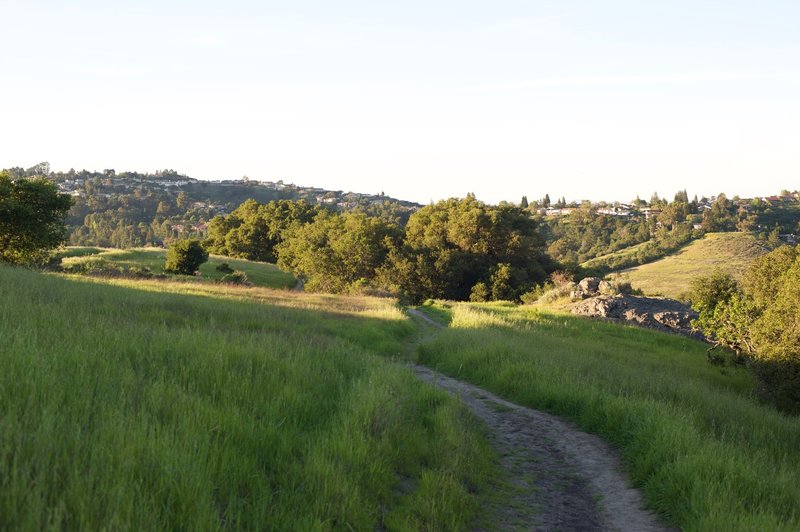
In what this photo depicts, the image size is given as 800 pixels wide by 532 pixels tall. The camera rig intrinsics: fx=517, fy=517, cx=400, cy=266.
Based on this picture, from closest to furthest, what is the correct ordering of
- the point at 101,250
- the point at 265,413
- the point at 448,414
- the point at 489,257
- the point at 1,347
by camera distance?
1. the point at 1,347
2. the point at 265,413
3. the point at 448,414
4. the point at 101,250
5. the point at 489,257

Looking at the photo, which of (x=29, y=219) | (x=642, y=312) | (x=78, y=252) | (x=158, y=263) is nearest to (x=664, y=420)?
(x=642, y=312)

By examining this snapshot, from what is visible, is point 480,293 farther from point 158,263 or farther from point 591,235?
point 591,235

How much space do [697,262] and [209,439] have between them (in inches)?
5682

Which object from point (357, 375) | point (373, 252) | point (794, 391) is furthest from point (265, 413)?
point (373, 252)

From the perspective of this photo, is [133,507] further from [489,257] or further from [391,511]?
[489,257]

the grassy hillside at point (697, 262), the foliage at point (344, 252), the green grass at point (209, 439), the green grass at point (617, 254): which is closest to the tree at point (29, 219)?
the foliage at point (344, 252)

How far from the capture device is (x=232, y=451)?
4891mm

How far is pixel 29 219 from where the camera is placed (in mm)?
35281

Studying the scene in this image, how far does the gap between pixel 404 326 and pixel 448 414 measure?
16.8 m

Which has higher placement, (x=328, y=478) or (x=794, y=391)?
(x=328, y=478)

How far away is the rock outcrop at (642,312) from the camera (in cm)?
3597

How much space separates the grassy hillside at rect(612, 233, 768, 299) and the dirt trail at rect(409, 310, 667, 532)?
97.0m

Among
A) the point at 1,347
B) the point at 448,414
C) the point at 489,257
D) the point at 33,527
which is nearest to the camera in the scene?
the point at 33,527

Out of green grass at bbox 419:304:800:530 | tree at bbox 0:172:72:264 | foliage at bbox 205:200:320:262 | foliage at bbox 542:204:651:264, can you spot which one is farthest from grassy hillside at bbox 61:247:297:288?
foliage at bbox 542:204:651:264
